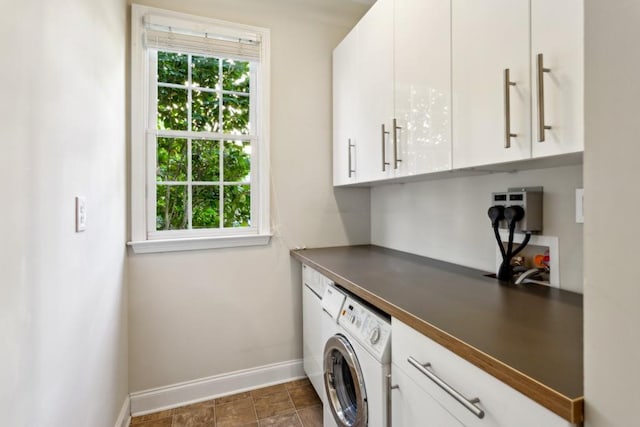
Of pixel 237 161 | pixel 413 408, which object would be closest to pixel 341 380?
pixel 413 408

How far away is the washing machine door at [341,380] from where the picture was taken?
1374 millimetres

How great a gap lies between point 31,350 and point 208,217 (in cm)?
139

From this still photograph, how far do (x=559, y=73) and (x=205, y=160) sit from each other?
1924 millimetres

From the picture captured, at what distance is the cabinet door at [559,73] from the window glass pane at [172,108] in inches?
75.9

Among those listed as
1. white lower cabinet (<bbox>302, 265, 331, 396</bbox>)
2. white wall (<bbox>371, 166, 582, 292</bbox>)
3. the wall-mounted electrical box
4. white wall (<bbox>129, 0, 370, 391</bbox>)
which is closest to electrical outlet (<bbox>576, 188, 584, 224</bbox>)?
white wall (<bbox>371, 166, 582, 292</bbox>)

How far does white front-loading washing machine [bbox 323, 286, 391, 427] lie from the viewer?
1.14 meters

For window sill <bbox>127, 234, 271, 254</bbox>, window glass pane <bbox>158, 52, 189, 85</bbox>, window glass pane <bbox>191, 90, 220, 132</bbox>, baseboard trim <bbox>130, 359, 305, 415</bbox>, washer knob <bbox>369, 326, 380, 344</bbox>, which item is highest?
window glass pane <bbox>158, 52, 189, 85</bbox>

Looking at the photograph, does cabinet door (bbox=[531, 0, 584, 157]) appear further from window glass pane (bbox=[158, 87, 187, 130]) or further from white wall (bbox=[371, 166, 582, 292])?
window glass pane (bbox=[158, 87, 187, 130])

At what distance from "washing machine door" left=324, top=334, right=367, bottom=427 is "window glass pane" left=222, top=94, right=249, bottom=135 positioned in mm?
1516

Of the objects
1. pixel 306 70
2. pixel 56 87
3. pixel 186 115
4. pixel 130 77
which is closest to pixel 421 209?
pixel 306 70

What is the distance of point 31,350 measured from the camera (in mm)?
821

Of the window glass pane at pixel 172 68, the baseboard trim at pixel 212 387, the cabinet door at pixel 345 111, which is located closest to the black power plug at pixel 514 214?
the cabinet door at pixel 345 111

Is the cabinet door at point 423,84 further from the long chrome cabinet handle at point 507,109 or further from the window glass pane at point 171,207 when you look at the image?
the window glass pane at point 171,207

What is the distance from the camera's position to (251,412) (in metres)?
1.94
